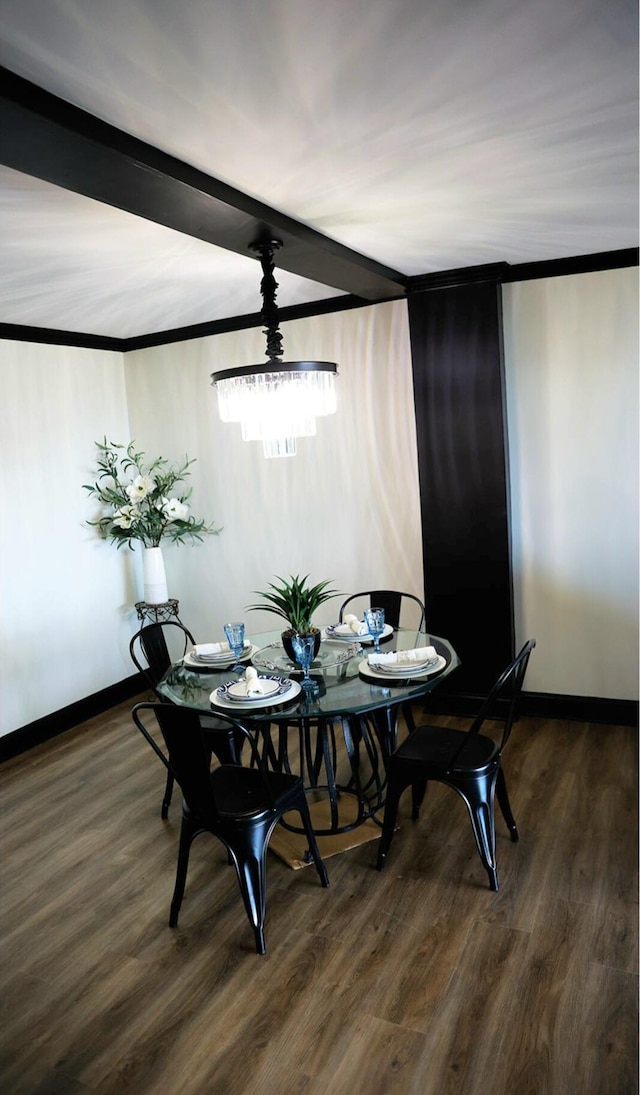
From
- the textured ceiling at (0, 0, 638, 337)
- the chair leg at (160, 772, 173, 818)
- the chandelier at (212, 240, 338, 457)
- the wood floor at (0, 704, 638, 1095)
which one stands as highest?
the textured ceiling at (0, 0, 638, 337)

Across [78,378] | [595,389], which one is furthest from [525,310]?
[78,378]

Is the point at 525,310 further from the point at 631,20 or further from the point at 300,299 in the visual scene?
the point at 631,20

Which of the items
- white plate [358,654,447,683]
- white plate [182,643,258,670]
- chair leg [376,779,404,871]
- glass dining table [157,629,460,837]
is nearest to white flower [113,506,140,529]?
glass dining table [157,629,460,837]

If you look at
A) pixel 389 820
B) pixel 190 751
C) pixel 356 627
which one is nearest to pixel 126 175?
pixel 190 751

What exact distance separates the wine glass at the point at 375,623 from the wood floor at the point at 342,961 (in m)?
0.79

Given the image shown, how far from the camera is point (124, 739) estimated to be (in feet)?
15.2

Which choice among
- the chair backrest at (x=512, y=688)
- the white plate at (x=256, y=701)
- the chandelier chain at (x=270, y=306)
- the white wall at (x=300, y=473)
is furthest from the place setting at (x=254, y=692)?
the white wall at (x=300, y=473)

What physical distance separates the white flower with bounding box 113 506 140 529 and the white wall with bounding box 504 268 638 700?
7.96 ft

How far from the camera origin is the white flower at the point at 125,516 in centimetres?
498

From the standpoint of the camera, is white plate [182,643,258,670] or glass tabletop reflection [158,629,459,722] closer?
glass tabletop reflection [158,629,459,722]

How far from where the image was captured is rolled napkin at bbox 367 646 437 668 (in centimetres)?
309

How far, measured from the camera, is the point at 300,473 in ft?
16.4

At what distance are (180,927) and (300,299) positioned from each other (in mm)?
3482

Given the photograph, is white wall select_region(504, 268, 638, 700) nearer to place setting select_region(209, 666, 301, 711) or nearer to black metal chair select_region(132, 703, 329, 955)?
place setting select_region(209, 666, 301, 711)
